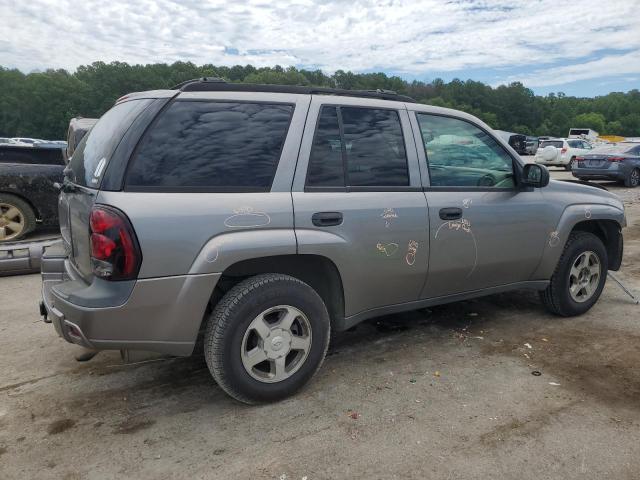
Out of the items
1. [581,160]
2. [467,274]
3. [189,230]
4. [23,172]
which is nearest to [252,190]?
[189,230]

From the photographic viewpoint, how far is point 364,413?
9.58ft

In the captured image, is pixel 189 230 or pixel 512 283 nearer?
pixel 189 230

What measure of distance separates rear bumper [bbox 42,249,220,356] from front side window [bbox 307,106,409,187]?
3.15 ft

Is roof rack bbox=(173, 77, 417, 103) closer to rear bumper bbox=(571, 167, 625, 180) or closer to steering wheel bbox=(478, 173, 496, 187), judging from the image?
steering wheel bbox=(478, 173, 496, 187)

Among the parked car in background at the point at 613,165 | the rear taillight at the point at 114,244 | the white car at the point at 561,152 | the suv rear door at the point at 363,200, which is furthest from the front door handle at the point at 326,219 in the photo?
the white car at the point at 561,152

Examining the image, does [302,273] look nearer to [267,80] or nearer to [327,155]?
[327,155]

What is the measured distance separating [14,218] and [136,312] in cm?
596

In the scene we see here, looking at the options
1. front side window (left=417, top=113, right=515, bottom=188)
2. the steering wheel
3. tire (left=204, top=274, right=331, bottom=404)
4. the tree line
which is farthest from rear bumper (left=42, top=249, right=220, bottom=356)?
the tree line

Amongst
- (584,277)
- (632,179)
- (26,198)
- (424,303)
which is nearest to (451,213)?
(424,303)

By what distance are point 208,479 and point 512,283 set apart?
2.84 metres

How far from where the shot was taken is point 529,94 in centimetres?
10806

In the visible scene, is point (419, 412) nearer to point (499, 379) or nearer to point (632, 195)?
point (499, 379)

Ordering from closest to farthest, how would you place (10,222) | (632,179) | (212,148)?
(212,148) → (10,222) → (632,179)

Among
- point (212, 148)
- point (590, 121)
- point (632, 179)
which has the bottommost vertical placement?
point (632, 179)
